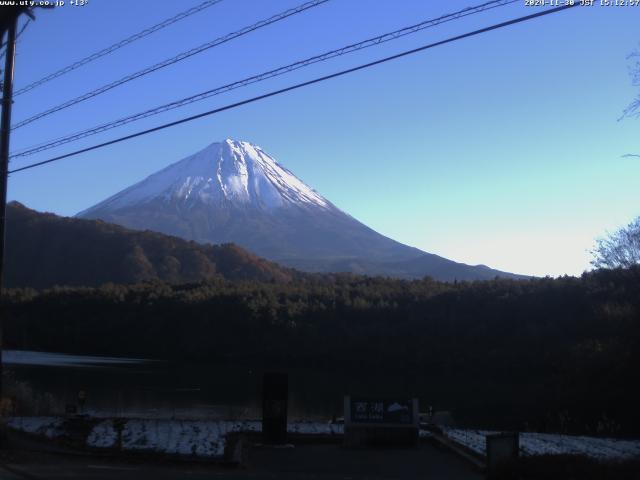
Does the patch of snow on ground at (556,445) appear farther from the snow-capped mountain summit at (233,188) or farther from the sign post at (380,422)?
the snow-capped mountain summit at (233,188)

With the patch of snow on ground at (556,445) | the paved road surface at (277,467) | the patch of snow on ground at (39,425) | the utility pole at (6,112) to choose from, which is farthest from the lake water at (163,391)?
the patch of snow on ground at (556,445)

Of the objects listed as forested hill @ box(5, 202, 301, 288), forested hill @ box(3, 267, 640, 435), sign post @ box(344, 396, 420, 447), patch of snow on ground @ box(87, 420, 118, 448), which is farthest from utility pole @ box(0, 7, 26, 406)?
forested hill @ box(5, 202, 301, 288)

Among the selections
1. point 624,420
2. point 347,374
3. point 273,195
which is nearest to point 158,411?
point 624,420

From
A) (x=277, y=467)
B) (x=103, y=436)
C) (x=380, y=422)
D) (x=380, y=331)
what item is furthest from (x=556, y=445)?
(x=380, y=331)

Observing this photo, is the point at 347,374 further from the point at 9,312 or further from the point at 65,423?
the point at 65,423

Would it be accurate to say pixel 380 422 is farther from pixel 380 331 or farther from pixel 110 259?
pixel 110 259

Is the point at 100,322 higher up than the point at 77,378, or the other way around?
the point at 100,322

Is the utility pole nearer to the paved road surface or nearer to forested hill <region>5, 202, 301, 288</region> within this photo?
the paved road surface

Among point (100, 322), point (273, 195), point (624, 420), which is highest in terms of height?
point (273, 195)
